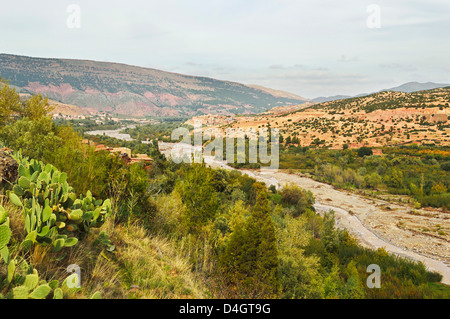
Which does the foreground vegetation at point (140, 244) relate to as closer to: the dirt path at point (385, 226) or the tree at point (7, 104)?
the dirt path at point (385, 226)

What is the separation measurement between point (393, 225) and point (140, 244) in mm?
22555

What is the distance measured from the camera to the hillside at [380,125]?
5431 cm

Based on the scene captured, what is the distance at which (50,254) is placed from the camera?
3355 millimetres

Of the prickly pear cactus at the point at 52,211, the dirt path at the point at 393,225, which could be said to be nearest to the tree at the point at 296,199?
the dirt path at the point at 393,225

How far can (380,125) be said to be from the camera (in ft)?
198

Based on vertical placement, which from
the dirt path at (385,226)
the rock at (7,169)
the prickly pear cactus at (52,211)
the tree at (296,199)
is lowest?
the dirt path at (385,226)

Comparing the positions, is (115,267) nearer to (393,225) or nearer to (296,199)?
(393,225)

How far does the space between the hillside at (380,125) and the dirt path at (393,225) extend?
2997 centimetres

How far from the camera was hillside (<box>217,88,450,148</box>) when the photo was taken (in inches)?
2138

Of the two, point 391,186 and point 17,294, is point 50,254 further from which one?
point 391,186

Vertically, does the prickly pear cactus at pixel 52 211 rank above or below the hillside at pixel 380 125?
below

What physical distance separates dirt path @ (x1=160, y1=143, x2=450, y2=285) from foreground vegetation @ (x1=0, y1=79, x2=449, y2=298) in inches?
194
